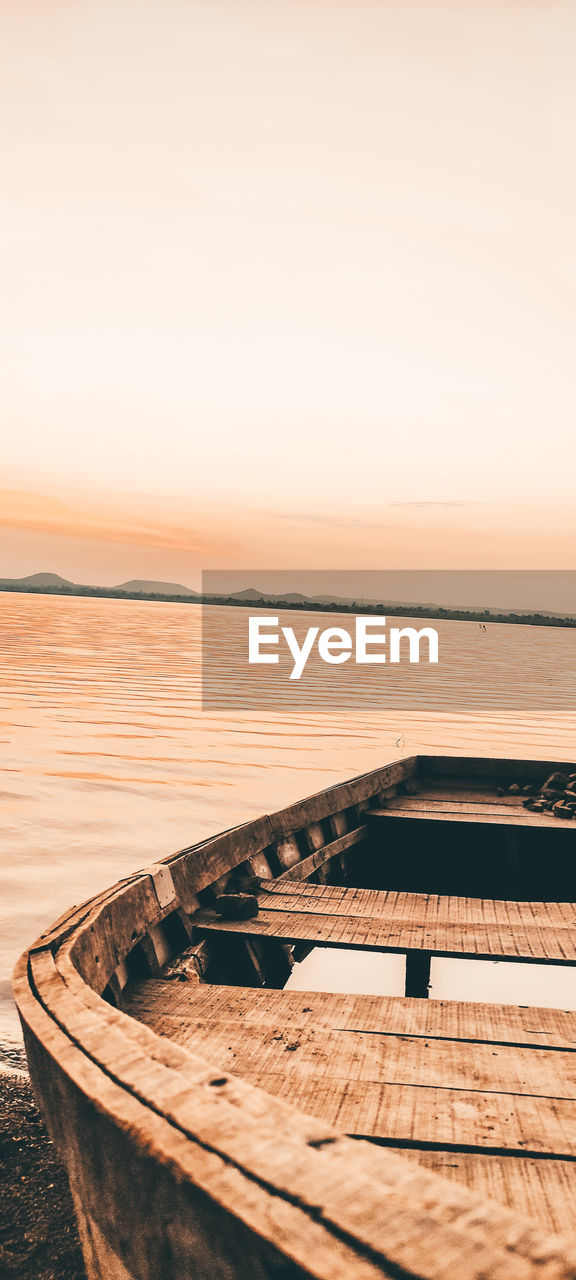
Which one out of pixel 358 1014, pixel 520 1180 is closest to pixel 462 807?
pixel 358 1014

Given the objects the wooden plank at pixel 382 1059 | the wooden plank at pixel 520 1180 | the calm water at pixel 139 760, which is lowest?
the calm water at pixel 139 760

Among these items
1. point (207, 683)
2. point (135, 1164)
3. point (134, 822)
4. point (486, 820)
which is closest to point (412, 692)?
point (207, 683)

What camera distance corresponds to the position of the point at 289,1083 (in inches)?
112

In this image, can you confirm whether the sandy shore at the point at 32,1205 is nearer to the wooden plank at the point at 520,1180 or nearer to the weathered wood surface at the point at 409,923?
the weathered wood surface at the point at 409,923

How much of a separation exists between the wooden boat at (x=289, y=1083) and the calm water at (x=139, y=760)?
2.04m

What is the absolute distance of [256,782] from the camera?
52.3 feet

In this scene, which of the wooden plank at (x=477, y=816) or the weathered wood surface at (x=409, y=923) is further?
the wooden plank at (x=477, y=816)

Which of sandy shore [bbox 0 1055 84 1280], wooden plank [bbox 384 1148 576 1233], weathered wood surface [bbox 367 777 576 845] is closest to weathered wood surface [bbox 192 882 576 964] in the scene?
sandy shore [bbox 0 1055 84 1280]

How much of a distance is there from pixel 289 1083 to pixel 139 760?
1417 centimetres

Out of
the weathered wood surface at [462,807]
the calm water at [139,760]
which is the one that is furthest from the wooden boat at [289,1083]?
the calm water at [139,760]

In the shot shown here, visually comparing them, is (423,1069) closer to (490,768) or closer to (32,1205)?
(32,1205)

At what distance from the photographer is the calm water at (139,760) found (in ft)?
31.1

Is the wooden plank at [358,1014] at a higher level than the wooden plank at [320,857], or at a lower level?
higher

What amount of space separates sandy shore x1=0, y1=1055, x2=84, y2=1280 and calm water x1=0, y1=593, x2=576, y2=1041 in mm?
1274
